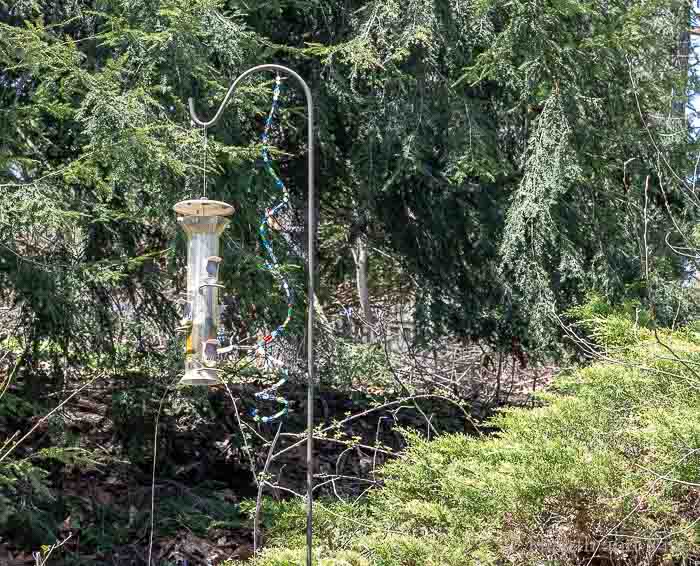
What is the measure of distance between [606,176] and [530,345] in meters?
1.34

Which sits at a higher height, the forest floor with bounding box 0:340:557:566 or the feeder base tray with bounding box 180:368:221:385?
the feeder base tray with bounding box 180:368:221:385

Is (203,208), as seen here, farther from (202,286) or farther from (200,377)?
(200,377)

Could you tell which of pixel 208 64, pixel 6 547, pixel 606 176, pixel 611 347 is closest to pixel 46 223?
pixel 208 64

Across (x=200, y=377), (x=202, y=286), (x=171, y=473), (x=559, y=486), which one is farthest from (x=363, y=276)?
(x=200, y=377)

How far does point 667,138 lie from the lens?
24.6 ft

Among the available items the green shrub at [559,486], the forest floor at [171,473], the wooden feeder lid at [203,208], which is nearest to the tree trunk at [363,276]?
the forest floor at [171,473]

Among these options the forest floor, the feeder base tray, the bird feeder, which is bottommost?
the forest floor

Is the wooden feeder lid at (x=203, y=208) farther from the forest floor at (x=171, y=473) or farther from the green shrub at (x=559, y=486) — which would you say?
the forest floor at (x=171, y=473)

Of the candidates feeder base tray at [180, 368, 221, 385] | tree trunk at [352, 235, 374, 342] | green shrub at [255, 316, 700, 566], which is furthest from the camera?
tree trunk at [352, 235, 374, 342]

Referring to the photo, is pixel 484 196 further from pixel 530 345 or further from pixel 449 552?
pixel 449 552

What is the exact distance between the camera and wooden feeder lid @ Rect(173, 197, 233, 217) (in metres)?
3.94

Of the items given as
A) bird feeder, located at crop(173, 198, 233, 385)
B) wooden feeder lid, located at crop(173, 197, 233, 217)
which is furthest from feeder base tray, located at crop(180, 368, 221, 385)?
wooden feeder lid, located at crop(173, 197, 233, 217)

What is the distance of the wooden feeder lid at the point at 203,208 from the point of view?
12.9 feet

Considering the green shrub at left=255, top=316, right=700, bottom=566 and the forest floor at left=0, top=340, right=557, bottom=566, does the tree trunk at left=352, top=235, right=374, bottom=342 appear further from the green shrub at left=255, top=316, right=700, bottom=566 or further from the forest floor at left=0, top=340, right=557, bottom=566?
the green shrub at left=255, top=316, right=700, bottom=566
